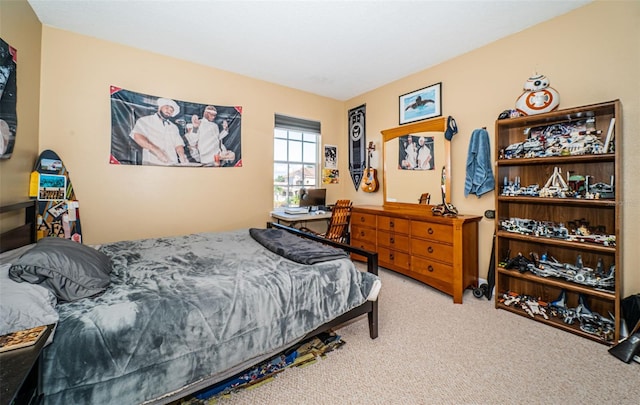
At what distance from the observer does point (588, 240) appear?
205 cm

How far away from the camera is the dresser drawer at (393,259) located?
3072mm

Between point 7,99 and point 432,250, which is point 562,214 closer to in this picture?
point 432,250

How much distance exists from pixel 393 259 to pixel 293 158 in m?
2.30

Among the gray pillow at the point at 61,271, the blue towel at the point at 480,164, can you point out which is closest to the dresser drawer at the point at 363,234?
the blue towel at the point at 480,164

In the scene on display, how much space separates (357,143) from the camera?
4441 millimetres

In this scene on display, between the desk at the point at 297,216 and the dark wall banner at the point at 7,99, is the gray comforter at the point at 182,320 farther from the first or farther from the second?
the desk at the point at 297,216

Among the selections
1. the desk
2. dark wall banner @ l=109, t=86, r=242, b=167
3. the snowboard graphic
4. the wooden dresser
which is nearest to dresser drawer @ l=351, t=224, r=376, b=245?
the wooden dresser

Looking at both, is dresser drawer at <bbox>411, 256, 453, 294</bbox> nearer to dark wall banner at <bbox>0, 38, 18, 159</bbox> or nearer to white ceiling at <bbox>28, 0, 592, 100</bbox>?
white ceiling at <bbox>28, 0, 592, 100</bbox>

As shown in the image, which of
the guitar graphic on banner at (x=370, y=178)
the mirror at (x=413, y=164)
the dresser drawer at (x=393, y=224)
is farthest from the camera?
the guitar graphic on banner at (x=370, y=178)

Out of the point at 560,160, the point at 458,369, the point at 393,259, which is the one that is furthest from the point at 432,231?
the point at 458,369

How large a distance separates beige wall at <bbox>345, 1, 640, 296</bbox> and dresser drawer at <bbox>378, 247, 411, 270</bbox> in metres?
0.83

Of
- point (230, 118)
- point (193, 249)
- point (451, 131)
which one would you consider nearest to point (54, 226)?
point (193, 249)

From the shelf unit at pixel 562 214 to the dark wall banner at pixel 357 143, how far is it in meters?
2.14

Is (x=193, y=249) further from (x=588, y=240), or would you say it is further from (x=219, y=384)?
(x=588, y=240)
